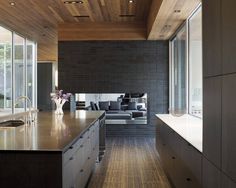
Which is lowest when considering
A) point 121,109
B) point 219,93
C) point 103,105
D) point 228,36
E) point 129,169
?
point 129,169

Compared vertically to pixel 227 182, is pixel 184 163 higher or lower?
lower

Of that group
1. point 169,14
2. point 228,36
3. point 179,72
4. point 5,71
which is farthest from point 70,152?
point 5,71

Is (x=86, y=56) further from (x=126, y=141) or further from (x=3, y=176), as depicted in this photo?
(x=3, y=176)

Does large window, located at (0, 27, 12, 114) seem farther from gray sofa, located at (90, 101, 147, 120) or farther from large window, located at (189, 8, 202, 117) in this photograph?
large window, located at (189, 8, 202, 117)

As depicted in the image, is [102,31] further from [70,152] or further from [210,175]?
[210,175]

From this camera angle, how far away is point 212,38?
2.35 metres

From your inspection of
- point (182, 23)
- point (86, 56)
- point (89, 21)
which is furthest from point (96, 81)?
point (182, 23)

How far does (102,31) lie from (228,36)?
24.7ft

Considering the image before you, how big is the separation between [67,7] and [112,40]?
7.03 ft

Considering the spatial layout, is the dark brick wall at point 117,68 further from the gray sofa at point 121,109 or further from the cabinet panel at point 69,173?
the cabinet panel at point 69,173

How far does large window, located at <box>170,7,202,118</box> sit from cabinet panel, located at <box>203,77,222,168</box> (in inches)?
128

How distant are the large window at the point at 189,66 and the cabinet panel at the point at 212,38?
3272 mm

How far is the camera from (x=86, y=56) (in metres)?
9.40

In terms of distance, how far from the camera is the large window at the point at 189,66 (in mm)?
6074
